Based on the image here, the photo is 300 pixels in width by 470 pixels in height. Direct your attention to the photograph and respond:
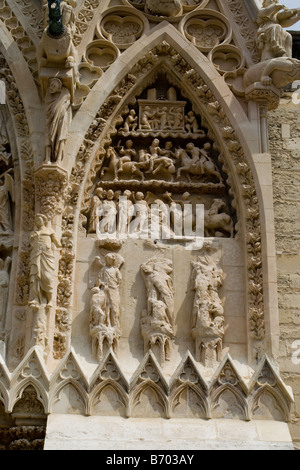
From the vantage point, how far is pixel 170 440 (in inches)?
312

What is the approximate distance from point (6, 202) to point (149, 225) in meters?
1.77

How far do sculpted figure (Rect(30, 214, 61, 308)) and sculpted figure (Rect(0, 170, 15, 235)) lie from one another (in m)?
0.68

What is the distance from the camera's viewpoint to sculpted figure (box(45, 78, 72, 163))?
9250mm

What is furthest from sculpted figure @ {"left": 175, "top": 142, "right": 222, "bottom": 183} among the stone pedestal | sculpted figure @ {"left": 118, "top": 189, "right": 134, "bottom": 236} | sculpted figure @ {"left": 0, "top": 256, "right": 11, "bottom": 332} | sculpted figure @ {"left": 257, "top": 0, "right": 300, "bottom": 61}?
the stone pedestal

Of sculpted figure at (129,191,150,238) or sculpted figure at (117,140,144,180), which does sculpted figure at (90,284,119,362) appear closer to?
sculpted figure at (129,191,150,238)

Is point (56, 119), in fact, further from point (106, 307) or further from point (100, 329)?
point (100, 329)

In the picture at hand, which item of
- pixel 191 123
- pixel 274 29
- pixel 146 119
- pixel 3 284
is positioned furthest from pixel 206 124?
pixel 3 284

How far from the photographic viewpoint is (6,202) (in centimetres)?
959

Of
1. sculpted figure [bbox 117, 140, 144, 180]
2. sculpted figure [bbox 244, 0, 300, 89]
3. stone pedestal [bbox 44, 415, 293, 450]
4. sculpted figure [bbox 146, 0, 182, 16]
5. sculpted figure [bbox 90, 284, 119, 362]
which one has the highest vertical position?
sculpted figure [bbox 146, 0, 182, 16]

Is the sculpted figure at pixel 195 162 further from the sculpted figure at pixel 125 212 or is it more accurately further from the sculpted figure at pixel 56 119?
the sculpted figure at pixel 56 119

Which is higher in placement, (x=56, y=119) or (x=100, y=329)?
(x=56, y=119)

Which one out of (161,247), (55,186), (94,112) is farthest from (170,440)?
(94,112)
